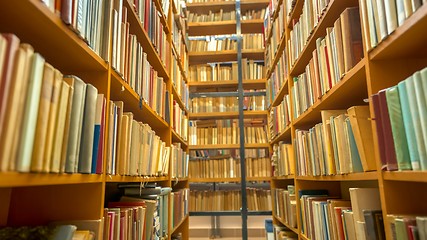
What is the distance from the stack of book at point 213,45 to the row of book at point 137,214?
7.35 feet

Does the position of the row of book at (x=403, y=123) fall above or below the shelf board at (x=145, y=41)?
below

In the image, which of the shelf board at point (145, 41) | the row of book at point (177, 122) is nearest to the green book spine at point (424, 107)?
the shelf board at point (145, 41)

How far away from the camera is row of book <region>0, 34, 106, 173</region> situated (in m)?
0.56

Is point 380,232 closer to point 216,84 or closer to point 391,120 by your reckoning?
point 391,120

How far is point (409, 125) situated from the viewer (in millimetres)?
799

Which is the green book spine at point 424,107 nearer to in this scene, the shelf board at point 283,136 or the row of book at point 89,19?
the row of book at point 89,19

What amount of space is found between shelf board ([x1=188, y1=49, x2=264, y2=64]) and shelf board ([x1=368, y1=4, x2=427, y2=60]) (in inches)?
113

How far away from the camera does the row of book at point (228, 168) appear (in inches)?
139

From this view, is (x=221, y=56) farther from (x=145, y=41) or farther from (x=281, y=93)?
(x=145, y=41)

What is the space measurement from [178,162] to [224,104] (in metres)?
1.31

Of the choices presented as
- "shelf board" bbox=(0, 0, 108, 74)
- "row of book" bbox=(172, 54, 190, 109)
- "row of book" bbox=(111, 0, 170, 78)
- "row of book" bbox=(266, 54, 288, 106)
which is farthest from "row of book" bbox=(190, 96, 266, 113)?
"shelf board" bbox=(0, 0, 108, 74)

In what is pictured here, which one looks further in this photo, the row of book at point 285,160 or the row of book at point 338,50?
the row of book at point 285,160

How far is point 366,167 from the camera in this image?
3.54ft

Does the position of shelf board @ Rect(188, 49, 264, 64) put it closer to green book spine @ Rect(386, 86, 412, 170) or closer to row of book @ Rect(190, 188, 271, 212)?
row of book @ Rect(190, 188, 271, 212)
